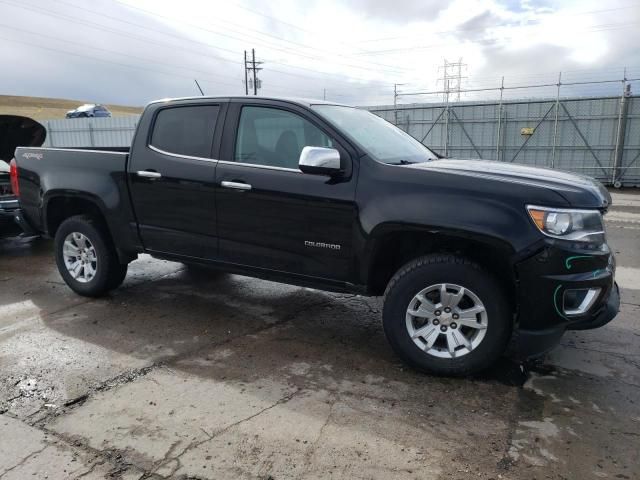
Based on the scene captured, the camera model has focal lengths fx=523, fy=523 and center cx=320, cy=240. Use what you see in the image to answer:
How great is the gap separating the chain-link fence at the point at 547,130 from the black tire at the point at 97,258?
1505cm

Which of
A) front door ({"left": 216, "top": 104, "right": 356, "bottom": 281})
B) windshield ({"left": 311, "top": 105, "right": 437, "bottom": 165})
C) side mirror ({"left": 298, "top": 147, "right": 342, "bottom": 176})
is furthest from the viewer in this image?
windshield ({"left": 311, "top": 105, "right": 437, "bottom": 165})

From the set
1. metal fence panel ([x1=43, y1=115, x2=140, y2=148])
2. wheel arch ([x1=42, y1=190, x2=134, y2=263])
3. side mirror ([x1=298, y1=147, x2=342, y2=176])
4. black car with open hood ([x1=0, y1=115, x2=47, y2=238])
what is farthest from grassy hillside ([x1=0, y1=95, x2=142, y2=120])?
side mirror ([x1=298, y1=147, x2=342, y2=176])

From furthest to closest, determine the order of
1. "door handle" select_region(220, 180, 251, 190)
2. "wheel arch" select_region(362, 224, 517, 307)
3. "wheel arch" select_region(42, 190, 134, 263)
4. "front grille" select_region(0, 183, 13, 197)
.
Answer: "front grille" select_region(0, 183, 13, 197) < "wheel arch" select_region(42, 190, 134, 263) < "door handle" select_region(220, 180, 251, 190) < "wheel arch" select_region(362, 224, 517, 307)

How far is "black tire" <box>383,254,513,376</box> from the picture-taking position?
3.26m

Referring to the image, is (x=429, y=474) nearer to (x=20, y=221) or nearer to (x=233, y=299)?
(x=233, y=299)

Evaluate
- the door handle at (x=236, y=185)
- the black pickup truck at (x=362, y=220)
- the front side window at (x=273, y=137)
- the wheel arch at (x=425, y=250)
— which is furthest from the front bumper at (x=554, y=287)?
the door handle at (x=236, y=185)

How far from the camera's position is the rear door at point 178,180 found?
429 cm

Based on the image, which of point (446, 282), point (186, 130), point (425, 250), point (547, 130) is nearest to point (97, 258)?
point (186, 130)

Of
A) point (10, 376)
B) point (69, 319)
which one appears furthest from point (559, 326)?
point (69, 319)

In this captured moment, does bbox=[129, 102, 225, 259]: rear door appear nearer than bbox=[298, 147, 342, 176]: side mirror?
No

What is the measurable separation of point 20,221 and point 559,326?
587 centimetres

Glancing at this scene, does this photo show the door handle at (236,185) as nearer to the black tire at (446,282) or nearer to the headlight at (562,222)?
the black tire at (446,282)

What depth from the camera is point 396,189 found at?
3.46m

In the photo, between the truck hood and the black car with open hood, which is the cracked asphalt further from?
the black car with open hood
